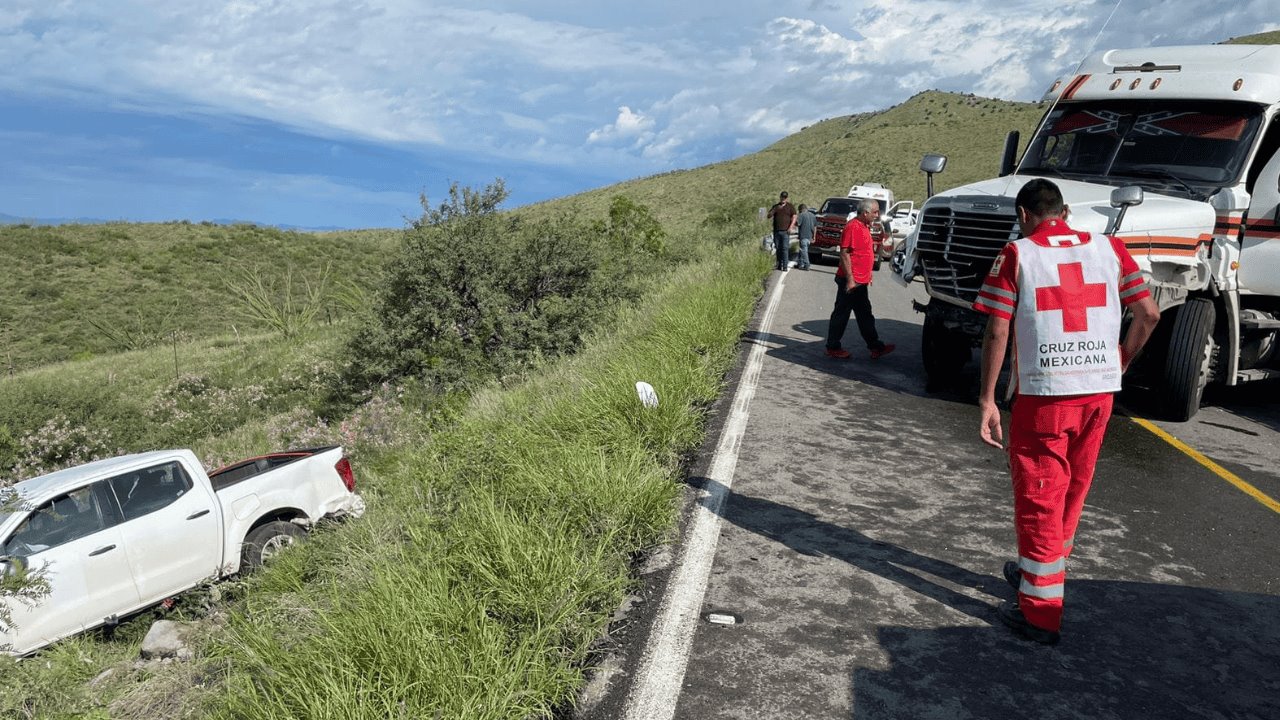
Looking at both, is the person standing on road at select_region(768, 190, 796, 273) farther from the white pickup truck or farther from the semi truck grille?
the white pickup truck

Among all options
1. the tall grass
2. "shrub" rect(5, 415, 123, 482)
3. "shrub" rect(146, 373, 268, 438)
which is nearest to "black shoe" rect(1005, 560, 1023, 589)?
the tall grass

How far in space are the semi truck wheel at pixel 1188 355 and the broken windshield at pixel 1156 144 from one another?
1.15 m

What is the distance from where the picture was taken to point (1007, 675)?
10.5 ft

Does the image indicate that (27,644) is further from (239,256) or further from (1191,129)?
(239,256)

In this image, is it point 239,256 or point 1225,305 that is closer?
point 1225,305

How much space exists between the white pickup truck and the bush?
5319 millimetres

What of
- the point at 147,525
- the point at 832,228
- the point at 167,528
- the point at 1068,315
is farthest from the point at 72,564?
the point at 832,228

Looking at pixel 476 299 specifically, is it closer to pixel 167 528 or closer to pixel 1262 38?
pixel 167 528

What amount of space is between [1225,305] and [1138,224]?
1369mm

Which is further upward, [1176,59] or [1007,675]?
[1176,59]

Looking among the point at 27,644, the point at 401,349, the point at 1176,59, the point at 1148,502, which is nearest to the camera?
the point at 1148,502

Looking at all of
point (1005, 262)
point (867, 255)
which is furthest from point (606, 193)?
point (1005, 262)

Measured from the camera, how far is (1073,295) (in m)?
3.66

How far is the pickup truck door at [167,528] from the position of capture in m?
7.92
